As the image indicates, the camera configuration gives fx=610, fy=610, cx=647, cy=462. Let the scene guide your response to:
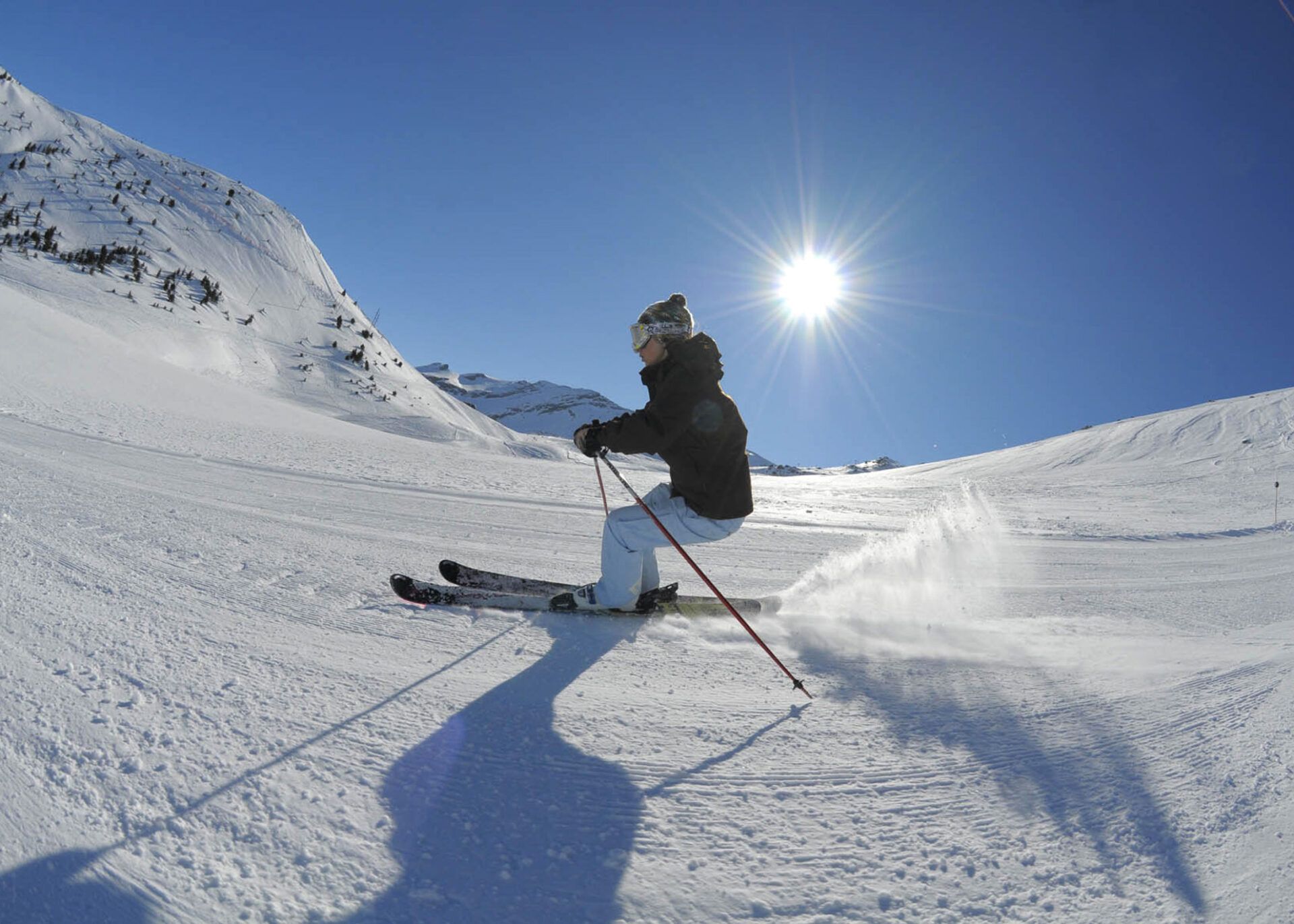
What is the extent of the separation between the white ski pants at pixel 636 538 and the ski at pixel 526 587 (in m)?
0.36

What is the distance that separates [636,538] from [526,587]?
0.96 metres

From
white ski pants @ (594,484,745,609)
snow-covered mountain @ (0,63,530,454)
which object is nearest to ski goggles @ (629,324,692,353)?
white ski pants @ (594,484,745,609)

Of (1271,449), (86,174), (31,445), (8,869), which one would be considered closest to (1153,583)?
(8,869)

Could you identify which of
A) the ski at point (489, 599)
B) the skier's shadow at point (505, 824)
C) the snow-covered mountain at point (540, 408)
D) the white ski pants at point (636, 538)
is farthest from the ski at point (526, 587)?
the snow-covered mountain at point (540, 408)

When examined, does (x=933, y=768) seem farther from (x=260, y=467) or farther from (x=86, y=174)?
(x=86, y=174)

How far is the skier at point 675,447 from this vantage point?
11.8 ft

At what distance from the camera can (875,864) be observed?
1.79 m

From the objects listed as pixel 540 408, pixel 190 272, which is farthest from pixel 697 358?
pixel 540 408

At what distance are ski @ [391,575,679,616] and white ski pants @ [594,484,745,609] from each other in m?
0.11

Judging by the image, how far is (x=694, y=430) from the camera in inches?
142

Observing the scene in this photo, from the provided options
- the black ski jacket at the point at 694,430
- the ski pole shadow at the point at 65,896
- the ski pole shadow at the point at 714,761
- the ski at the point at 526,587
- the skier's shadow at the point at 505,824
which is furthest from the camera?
the ski at the point at 526,587

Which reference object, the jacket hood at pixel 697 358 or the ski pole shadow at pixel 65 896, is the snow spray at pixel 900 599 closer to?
the jacket hood at pixel 697 358

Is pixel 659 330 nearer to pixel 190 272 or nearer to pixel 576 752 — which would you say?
pixel 576 752

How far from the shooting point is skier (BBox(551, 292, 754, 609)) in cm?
358
